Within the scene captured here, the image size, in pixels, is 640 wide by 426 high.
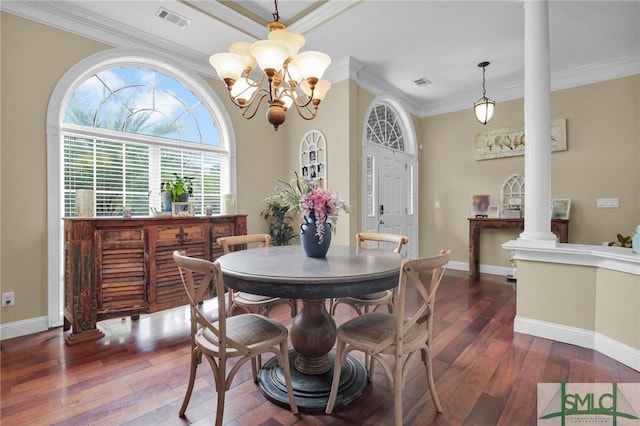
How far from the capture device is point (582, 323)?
252 centimetres

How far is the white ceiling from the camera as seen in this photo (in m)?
2.87

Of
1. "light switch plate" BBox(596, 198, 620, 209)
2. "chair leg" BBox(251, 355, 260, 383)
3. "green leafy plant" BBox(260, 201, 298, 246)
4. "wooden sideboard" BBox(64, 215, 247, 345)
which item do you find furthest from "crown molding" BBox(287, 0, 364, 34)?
"light switch plate" BBox(596, 198, 620, 209)

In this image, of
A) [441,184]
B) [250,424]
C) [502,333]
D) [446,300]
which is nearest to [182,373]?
[250,424]

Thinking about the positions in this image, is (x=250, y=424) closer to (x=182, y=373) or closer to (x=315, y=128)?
(x=182, y=373)

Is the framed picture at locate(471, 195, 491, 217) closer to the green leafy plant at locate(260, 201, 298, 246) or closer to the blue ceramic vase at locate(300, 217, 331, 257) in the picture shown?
the green leafy plant at locate(260, 201, 298, 246)

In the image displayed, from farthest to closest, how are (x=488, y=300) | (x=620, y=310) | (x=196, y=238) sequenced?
(x=488, y=300)
(x=196, y=238)
(x=620, y=310)

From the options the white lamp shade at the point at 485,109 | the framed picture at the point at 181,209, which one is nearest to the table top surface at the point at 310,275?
the framed picture at the point at 181,209

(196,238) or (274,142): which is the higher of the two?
(274,142)

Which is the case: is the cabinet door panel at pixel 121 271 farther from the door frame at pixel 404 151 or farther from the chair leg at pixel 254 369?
the door frame at pixel 404 151

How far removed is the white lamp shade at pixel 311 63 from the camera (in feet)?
6.39

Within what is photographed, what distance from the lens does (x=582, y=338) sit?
98.3 inches

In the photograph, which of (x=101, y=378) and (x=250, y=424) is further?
(x=101, y=378)

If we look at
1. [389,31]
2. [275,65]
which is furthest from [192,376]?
[389,31]

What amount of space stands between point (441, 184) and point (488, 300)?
2529 mm
